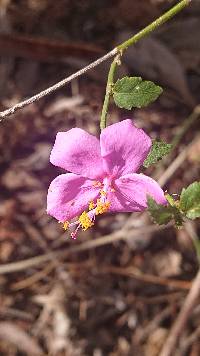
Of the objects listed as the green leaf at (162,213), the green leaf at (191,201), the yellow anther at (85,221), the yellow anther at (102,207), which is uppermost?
the green leaf at (191,201)

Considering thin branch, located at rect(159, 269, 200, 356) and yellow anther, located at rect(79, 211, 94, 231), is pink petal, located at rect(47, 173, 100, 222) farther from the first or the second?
thin branch, located at rect(159, 269, 200, 356)

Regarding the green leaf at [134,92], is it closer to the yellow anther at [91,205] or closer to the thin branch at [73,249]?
the yellow anther at [91,205]

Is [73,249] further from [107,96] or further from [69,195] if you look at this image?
[107,96]

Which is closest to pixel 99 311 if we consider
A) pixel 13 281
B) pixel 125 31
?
pixel 13 281

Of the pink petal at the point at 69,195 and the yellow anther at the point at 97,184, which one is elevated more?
the yellow anther at the point at 97,184

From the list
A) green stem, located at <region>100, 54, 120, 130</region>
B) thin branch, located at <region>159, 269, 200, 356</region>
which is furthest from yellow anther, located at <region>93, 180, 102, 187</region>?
thin branch, located at <region>159, 269, 200, 356</region>

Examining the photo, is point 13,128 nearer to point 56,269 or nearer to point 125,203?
point 56,269

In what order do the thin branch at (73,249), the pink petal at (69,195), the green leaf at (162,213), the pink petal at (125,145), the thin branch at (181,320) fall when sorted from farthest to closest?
the thin branch at (73,249)
the thin branch at (181,320)
the pink petal at (69,195)
the pink petal at (125,145)
the green leaf at (162,213)

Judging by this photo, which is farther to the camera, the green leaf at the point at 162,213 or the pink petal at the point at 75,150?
the pink petal at the point at 75,150

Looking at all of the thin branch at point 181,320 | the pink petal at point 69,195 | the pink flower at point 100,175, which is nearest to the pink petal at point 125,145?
the pink flower at point 100,175
